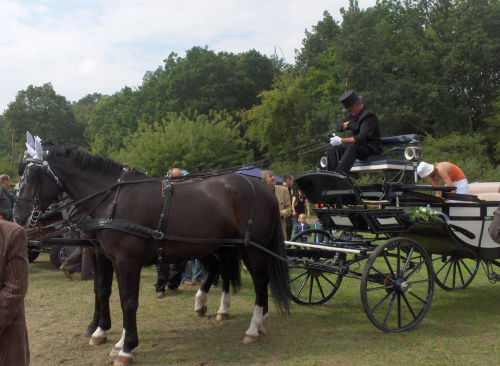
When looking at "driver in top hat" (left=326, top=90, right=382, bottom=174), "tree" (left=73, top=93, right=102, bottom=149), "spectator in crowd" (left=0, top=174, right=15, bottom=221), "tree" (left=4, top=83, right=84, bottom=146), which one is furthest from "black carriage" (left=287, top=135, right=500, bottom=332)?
"tree" (left=73, top=93, right=102, bottom=149)

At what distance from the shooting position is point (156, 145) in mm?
27719

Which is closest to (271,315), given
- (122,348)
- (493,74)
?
(122,348)

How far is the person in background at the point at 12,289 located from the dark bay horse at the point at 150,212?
1.90 meters

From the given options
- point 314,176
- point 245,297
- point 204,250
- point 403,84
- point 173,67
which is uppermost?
point 173,67

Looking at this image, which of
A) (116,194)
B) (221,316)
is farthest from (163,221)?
(221,316)

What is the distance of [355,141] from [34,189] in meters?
3.62

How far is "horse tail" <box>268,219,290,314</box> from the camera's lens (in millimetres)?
4984

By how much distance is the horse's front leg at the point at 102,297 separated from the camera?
4707 millimetres

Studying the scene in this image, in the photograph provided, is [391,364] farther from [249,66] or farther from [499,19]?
[249,66]

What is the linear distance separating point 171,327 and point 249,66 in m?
43.6

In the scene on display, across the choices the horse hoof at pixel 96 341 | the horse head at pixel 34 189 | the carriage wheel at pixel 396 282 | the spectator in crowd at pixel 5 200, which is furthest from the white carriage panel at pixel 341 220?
the spectator in crowd at pixel 5 200

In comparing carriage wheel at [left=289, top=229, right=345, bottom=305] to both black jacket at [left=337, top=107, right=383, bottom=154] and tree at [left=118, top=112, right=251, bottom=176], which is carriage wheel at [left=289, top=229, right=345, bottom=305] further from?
tree at [left=118, top=112, right=251, bottom=176]

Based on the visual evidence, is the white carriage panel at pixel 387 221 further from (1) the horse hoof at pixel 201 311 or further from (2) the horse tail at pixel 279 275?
(1) the horse hoof at pixel 201 311

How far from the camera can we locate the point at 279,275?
5.05 metres
